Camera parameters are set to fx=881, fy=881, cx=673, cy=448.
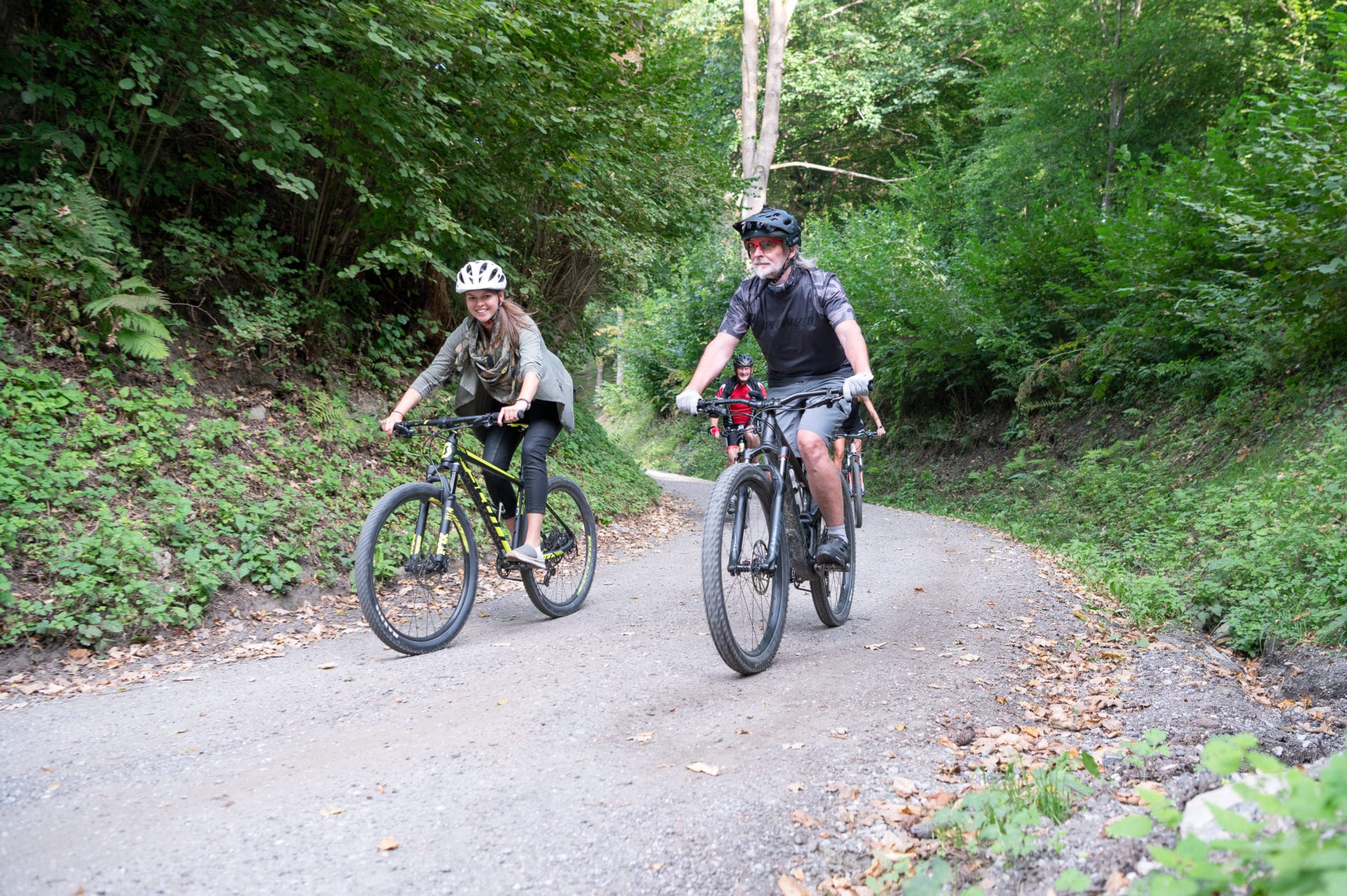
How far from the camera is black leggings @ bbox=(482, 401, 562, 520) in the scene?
6.14 meters

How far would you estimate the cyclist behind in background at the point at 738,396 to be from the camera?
6337mm

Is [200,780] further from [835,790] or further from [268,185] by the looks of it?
[268,185]

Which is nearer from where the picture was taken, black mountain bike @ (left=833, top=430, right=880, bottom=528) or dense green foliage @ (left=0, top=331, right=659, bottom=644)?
dense green foliage @ (left=0, top=331, right=659, bottom=644)

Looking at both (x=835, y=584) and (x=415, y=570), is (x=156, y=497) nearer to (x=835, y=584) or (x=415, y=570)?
(x=415, y=570)

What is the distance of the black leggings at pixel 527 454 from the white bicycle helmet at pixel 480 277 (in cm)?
88

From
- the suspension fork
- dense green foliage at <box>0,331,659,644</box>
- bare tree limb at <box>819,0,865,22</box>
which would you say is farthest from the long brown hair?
bare tree limb at <box>819,0,865,22</box>

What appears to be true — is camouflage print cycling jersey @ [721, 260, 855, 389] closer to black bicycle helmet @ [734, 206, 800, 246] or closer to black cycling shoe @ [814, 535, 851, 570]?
black bicycle helmet @ [734, 206, 800, 246]

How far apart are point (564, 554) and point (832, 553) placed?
222 centimetres

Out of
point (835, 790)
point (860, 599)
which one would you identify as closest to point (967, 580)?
point (860, 599)

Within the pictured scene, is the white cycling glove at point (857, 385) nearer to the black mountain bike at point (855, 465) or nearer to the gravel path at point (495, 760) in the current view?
the gravel path at point (495, 760)

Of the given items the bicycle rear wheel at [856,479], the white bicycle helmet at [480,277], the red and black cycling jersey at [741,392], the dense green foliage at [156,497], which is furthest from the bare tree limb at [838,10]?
the white bicycle helmet at [480,277]

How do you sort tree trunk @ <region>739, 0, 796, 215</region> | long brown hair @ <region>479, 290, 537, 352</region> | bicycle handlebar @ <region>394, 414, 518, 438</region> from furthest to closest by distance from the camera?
tree trunk @ <region>739, 0, 796, 215</region> < long brown hair @ <region>479, 290, 537, 352</region> < bicycle handlebar @ <region>394, 414, 518, 438</region>

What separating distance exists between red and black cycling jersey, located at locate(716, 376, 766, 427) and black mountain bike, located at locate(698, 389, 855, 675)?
10.6 ft

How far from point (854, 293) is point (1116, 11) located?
255 inches
